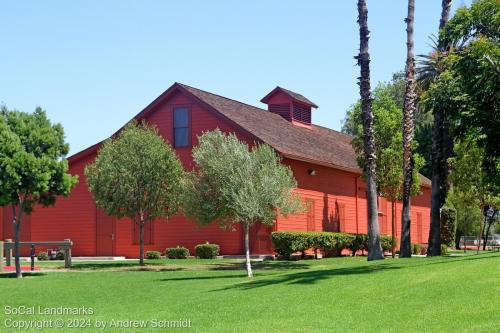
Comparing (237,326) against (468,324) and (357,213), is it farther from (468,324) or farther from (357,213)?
(357,213)

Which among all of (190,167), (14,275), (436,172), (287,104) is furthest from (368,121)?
(287,104)

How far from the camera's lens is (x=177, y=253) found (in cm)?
3594

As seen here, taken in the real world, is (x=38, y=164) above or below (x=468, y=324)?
above

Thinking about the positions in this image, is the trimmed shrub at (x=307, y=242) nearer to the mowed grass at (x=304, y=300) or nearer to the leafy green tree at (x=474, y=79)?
the mowed grass at (x=304, y=300)

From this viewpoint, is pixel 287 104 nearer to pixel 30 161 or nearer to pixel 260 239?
pixel 260 239

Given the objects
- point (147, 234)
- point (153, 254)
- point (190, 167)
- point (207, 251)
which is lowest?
point (153, 254)

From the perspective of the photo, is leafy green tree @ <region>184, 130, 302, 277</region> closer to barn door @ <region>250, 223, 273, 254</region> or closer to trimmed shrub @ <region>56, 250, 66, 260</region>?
barn door @ <region>250, 223, 273, 254</region>

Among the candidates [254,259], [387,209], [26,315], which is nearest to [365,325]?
[26,315]

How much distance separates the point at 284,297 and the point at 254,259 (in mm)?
18377

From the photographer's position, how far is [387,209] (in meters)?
47.4

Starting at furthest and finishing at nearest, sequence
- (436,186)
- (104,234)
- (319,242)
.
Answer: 1. (104,234)
2. (319,242)
3. (436,186)

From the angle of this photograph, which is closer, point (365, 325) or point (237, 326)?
point (365, 325)

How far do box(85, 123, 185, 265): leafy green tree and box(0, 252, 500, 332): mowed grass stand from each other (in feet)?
25.6

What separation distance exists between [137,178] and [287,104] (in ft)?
53.5
